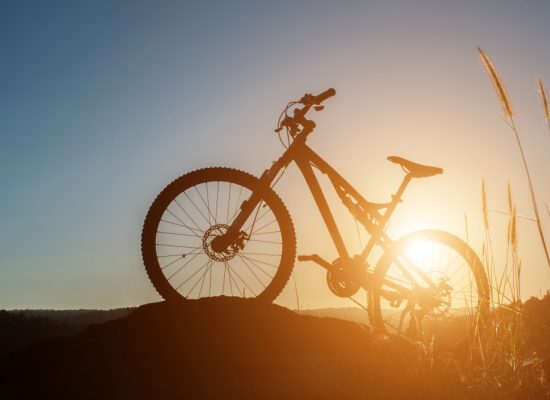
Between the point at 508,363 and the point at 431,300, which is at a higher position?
the point at 431,300

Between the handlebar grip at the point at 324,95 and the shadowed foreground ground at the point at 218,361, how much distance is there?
7.20 ft

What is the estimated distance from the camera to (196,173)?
4.59 m

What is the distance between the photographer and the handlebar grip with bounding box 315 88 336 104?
16.0ft

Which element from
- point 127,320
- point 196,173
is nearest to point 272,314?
point 127,320

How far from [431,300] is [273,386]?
2278 millimetres

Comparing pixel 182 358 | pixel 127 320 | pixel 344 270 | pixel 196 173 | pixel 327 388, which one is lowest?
pixel 327 388

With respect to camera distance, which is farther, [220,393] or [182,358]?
[182,358]

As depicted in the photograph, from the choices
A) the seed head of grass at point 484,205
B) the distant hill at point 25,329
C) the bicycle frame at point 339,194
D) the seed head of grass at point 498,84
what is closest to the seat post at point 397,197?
the bicycle frame at point 339,194

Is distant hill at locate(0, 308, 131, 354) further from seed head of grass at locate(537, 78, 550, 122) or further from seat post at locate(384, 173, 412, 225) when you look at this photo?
seed head of grass at locate(537, 78, 550, 122)

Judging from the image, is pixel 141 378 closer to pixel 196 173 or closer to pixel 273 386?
pixel 273 386

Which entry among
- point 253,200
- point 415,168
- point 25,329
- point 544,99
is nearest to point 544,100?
point 544,99

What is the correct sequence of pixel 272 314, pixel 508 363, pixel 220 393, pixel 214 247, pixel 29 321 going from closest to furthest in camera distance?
pixel 220 393 → pixel 508 363 → pixel 272 314 → pixel 214 247 → pixel 29 321

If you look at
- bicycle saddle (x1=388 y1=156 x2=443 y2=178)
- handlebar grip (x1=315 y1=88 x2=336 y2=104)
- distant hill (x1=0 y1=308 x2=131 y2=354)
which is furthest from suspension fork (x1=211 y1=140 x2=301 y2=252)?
distant hill (x1=0 y1=308 x2=131 y2=354)

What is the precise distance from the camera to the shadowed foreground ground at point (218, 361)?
3004 millimetres
